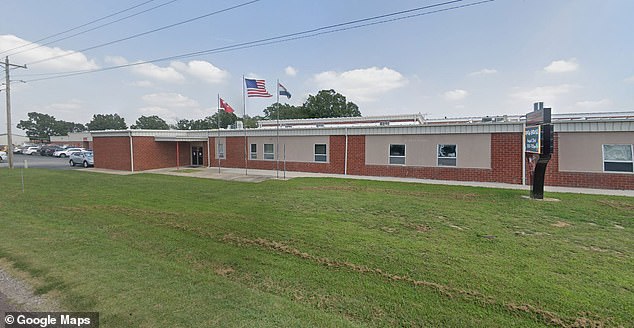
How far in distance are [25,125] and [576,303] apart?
142574mm

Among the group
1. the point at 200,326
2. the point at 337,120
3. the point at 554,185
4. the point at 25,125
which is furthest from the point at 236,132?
the point at 25,125

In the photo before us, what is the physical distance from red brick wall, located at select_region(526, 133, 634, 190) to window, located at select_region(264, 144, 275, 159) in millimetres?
16028

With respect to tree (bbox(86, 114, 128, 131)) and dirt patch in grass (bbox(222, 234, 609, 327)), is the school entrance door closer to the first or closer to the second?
dirt patch in grass (bbox(222, 234, 609, 327))

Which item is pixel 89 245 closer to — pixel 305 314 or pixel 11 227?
pixel 11 227

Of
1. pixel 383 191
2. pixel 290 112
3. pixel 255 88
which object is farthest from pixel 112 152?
pixel 290 112

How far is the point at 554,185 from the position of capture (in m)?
15.2

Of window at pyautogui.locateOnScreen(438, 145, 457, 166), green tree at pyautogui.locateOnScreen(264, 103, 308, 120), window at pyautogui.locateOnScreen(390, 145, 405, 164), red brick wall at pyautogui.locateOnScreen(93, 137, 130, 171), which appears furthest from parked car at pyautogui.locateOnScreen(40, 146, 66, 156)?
window at pyautogui.locateOnScreen(438, 145, 457, 166)

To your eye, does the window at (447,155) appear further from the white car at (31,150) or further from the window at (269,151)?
the white car at (31,150)

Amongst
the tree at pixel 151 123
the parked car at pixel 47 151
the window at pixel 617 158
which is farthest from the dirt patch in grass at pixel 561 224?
the tree at pixel 151 123

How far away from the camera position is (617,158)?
14070 mm

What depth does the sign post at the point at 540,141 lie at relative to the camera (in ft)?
35.7

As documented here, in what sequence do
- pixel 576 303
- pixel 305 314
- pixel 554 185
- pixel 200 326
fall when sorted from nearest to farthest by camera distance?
pixel 200 326 < pixel 305 314 < pixel 576 303 < pixel 554 185

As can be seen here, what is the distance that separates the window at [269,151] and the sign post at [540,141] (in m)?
16.5

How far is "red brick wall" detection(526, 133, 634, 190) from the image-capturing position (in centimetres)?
1402
